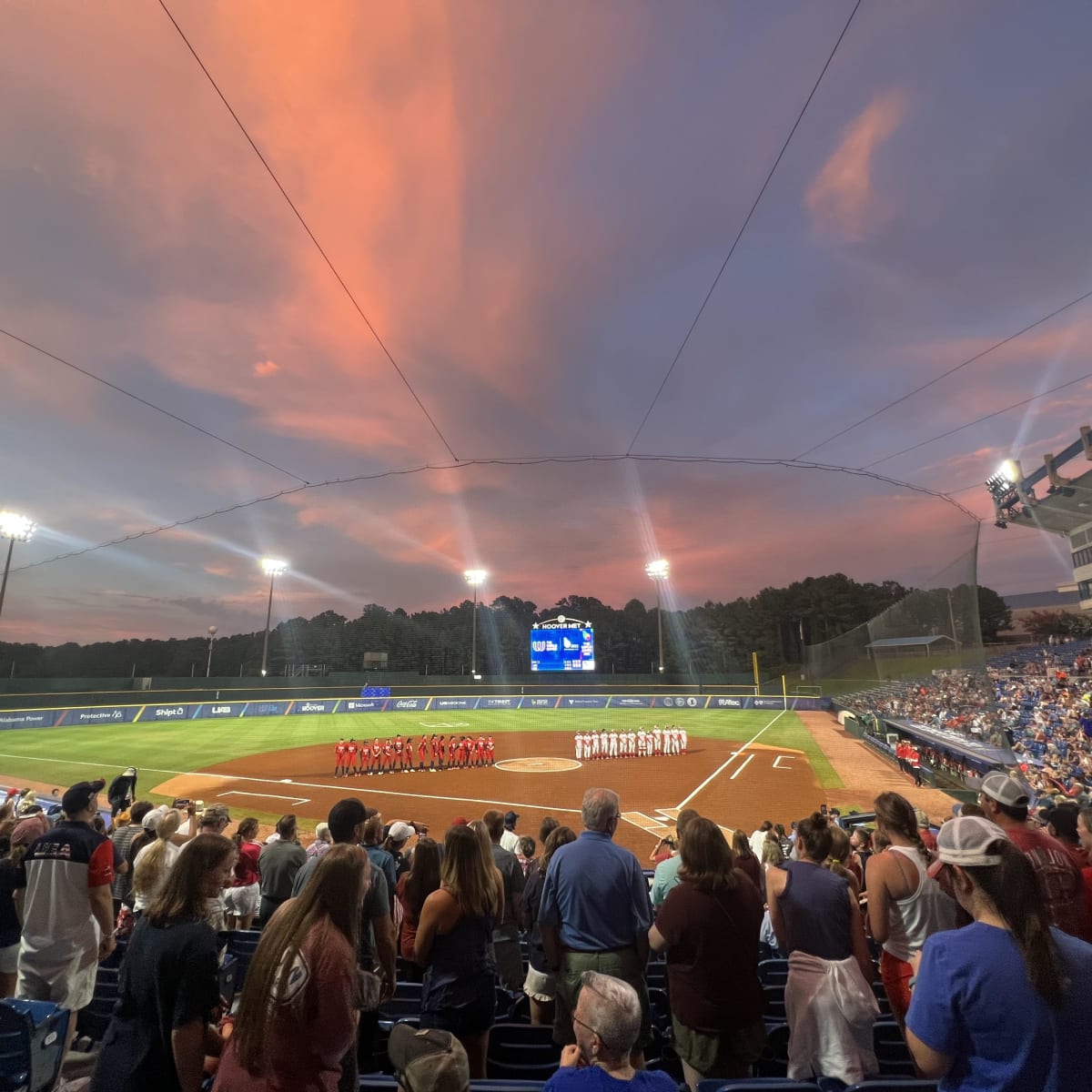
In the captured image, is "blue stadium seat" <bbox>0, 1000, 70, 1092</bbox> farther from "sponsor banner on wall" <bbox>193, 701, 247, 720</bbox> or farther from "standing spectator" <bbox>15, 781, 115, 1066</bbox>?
"sponsor banner on wall" <bbox>193, 701, 247, 720</bbox>

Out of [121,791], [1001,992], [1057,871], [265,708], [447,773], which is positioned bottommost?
[447,773]

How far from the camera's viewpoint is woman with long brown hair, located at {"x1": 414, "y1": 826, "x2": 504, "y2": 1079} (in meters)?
3.52

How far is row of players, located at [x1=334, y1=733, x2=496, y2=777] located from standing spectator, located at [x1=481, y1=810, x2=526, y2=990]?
20772 millimetres

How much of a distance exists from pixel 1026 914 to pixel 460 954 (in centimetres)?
292

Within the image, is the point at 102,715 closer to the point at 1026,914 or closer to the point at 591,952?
the point at 591,952

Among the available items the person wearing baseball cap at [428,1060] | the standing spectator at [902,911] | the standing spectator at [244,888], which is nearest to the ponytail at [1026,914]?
the standing spectator at [902,911]

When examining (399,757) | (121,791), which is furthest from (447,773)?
(121,791)

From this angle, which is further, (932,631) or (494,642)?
(494,642)

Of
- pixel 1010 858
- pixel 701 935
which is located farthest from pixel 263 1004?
pixel 1010 858

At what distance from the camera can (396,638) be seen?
353ft

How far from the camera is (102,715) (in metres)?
37.0

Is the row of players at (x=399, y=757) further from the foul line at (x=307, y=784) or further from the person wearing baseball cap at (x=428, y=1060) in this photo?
the person wearing baseball cap at (x=428, y=1060)

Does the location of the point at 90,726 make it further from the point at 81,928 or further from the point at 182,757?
the point at 81,928

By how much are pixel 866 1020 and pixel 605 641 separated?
318 feet
